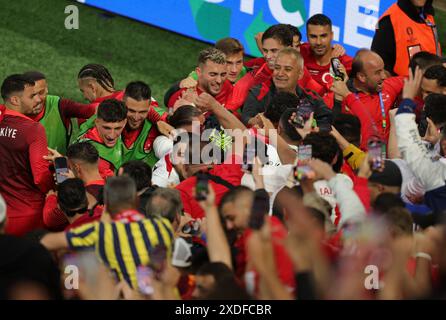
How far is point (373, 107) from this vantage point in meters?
8.54

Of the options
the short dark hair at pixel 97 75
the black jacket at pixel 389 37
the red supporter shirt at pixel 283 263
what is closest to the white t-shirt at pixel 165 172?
the short dark hair at pixel 97 75

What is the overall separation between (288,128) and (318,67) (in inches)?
90.9

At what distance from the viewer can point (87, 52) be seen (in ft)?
39.3

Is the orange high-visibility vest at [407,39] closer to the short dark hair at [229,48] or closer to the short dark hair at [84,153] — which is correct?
the short dark hair at [229,48]

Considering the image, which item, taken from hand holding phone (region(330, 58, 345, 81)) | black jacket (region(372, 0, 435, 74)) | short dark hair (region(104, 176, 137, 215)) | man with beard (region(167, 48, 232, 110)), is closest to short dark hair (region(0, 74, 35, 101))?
man with beard (region(167, 48, 232, 110))

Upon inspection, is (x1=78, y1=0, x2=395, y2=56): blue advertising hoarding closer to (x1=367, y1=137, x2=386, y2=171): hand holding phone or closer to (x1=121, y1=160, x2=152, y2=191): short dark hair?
(x1=121, y1=160, x2=152, y2=191): short dark hair

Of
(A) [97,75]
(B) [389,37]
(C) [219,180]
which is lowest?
(C) [219,180]

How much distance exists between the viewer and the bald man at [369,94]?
27.1 feet

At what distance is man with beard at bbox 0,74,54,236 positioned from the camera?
761 centimetres

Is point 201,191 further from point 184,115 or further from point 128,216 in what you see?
point 184,115

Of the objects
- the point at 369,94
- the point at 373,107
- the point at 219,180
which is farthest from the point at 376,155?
the point at 369,94
